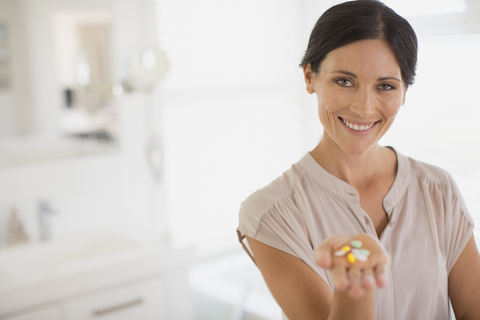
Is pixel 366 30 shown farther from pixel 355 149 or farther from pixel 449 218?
pixel 449 218

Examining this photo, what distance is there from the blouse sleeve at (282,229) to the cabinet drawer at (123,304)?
0.95m

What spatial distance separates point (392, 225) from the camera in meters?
1.26

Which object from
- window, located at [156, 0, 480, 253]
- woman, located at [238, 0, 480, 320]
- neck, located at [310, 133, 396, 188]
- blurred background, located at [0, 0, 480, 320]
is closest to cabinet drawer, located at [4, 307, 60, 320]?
blurred background, located at [0, 0, 480, 320]

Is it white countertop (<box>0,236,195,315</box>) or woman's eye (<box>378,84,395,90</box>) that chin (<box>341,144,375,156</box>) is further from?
white countertop (<box>0,236,195,315</box>)

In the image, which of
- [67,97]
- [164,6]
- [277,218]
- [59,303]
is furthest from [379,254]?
[164,6]

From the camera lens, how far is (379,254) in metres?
0.80

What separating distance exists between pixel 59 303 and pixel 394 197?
129 cm

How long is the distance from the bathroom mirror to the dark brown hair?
150 cm

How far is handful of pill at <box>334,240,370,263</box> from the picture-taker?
2.59 ft

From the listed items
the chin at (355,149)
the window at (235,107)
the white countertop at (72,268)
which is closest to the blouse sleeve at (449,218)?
the chin at (355,149)

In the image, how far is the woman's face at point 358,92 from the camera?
1108 mm

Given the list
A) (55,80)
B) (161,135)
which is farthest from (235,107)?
(55,80)

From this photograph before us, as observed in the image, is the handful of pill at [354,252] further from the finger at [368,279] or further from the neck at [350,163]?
the neck at [350,163]

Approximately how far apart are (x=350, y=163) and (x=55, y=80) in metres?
1.55
